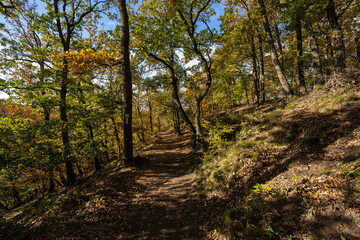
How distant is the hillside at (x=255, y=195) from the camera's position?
248 centimetres

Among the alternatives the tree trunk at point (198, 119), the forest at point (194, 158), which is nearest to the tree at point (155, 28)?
the forest at point (194, 158)

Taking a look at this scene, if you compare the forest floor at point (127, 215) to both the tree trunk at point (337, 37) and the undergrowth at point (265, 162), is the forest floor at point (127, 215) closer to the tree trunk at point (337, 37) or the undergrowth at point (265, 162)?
the undergrowth at point (265, 162)

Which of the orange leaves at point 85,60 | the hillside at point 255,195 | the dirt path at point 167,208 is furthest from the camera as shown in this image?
the orange leaves at point 85,60

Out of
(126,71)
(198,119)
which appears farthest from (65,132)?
(198,119)

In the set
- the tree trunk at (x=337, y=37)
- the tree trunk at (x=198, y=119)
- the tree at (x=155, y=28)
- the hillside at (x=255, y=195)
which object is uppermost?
the tree at (x=155, y=28)

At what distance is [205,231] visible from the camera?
150 inches

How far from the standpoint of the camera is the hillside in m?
2.48

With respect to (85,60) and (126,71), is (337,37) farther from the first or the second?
(85,60)

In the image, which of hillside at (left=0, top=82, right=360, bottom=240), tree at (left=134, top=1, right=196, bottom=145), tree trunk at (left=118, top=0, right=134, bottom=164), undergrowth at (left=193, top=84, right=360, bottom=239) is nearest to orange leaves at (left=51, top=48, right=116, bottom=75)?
tree trunk at (left=118, top=0, right=134, bottom=164)

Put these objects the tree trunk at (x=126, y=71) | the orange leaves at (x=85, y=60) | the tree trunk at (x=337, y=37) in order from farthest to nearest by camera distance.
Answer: the tree trunk at (x=126, y=71) → the tree trunk at (x=337, y=37) → the orange leaves at (x=85, y=60)

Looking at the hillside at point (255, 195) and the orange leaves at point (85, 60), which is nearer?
the hillside at point (255, 195)

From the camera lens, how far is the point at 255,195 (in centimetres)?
349

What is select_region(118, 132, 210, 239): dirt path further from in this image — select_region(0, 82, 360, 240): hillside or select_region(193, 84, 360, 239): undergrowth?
select_region(193, 84, 360, 239): undergrowth

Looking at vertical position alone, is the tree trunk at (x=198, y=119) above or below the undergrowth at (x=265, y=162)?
above
